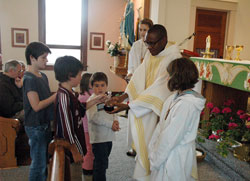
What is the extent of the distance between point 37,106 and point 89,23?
579 centimetres

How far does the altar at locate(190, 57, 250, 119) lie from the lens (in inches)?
100

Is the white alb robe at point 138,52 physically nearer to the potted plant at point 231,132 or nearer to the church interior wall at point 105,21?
the potted plant at point 231,132

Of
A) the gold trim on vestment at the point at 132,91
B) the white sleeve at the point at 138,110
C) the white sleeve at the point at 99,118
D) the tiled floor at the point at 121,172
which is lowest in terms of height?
the tiled floor at the point at 121,172

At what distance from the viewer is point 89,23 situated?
7.14 meters

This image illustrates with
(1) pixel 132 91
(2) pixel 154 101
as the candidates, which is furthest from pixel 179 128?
(1) pixel 132 91

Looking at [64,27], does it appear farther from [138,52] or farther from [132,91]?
[132,91]

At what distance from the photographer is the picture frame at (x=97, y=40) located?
23.8 feet

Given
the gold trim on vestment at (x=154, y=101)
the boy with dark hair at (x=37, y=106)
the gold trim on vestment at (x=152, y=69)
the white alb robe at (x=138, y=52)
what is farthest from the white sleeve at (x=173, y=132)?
the white alb robe at (x=138, y=52)

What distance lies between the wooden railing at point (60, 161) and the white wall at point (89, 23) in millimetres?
6197

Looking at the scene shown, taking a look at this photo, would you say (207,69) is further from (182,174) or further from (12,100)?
(12,100)

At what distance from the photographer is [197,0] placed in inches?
234

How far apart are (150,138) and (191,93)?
1.76ft

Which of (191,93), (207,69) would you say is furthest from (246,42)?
(191,93)

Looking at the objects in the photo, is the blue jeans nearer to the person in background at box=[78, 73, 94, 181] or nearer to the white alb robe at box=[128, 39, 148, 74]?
the person in background at box=[78, 73, 94, 181]
